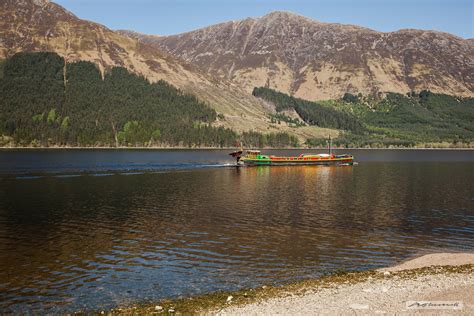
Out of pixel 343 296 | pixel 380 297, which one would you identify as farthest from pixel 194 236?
pixel 380 297

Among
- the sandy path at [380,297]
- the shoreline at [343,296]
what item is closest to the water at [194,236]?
the shoreline at [343,296]

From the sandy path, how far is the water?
22.3 feet

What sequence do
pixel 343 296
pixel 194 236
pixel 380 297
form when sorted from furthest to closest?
pixel 194 236 → pixel 343 296 → pixel 380 297

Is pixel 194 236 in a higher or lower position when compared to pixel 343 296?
lower

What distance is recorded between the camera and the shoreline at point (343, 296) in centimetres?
3231

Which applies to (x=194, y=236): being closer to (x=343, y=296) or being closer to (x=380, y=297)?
(x=343, y=296)

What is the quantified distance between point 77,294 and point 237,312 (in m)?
14.5

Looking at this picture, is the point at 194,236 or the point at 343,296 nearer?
the point at 343,296

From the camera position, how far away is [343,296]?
115ft

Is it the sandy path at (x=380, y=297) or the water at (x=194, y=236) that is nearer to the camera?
the sandy path at (x=380, y=297)

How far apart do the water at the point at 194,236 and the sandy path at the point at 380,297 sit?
22.3 feet

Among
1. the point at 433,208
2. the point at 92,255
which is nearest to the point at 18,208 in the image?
the point at 92,255

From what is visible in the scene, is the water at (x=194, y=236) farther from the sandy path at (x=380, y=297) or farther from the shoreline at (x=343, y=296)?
the sandy path at (x=380, y=297)

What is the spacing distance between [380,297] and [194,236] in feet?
105
